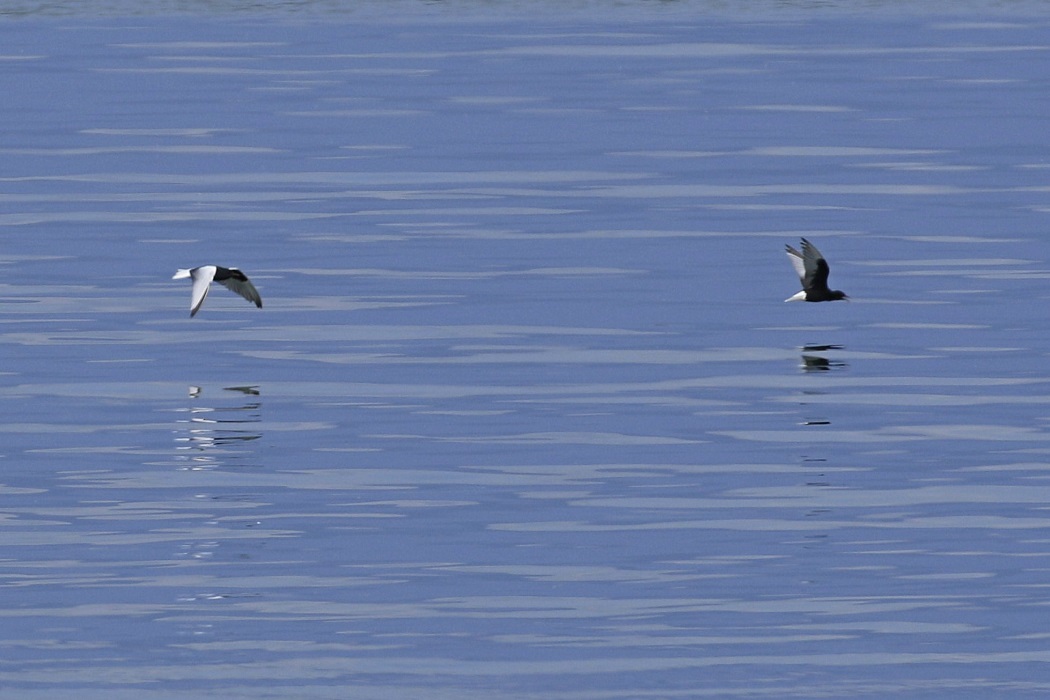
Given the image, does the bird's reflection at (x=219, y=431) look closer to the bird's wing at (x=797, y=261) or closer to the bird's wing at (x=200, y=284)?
the bird's wing at (x=200, y=284)

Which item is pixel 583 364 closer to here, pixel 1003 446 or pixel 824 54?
pixel 1003 446

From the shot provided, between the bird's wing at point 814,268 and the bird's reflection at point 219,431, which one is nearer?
the bird's reflection at point 219,431

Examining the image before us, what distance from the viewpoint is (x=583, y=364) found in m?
22.2

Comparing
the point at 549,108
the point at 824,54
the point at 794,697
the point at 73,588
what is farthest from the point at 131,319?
the point at 824,54

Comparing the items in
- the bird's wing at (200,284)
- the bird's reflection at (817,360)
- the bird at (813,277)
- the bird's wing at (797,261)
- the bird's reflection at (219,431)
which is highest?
the bird's wing at (797,261)

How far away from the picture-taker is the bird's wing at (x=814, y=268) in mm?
24219

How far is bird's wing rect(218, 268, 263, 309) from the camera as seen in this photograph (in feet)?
80.5

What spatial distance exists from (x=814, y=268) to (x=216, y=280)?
528cm

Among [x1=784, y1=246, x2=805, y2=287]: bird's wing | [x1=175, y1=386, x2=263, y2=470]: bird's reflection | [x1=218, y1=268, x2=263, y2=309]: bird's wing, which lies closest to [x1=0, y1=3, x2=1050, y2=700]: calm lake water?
[x1=175, y1=386, x2=263, y2=470]: bird's reflection

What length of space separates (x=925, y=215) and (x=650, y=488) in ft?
47.2

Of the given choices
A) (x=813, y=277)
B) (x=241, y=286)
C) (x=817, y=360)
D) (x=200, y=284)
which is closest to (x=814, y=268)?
(x=813, y=277)

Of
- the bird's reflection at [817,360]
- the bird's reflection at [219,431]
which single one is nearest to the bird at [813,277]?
the bird's reflection at [817,360]

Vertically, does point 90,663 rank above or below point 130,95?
below

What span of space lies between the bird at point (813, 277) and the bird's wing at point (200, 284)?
17.1 ft
